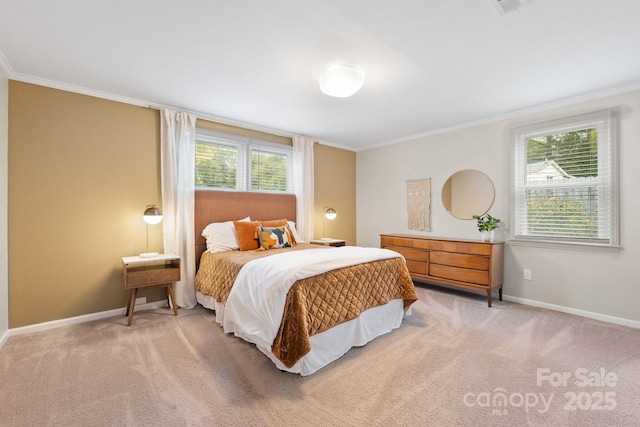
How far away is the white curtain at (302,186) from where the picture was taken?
470cm

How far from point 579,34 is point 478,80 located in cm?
81

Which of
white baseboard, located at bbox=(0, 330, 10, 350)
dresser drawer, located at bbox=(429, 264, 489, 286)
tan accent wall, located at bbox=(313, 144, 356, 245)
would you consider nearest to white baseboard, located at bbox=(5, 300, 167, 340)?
white baseboard, located at bbox=(0, 330, 10, 350)

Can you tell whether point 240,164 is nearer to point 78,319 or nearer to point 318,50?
point 318,50

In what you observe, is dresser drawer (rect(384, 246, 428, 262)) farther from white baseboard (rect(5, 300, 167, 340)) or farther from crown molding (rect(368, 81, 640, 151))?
white baseboard (rect(5, 300, 167, 340))

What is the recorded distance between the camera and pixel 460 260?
3762 mm

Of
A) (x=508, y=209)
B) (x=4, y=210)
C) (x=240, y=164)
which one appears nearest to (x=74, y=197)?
(x=4, y=210)

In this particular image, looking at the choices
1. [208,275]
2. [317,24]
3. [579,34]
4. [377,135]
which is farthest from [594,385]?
[377,135]

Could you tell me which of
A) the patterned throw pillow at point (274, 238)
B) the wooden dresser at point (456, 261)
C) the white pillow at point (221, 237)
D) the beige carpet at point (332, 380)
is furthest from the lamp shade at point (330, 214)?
the beige carpet at point (332, 380)

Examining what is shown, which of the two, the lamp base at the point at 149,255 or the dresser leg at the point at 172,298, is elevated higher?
the lamp base at the point at 149,255

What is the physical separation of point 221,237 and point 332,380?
221 cm

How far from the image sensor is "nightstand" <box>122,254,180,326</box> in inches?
114

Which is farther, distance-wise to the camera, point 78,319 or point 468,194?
point 468,194

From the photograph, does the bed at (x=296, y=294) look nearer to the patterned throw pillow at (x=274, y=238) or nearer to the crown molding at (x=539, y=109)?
the patterned throw pillow at (x=274, y=238)

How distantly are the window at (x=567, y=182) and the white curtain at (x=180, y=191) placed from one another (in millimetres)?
4090
